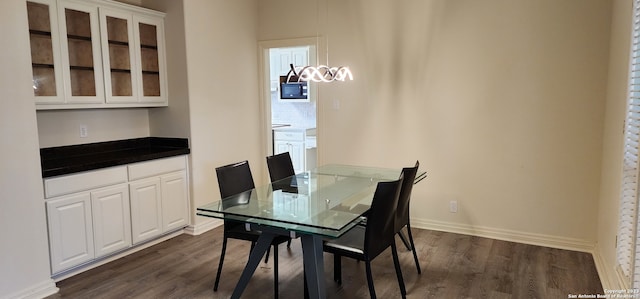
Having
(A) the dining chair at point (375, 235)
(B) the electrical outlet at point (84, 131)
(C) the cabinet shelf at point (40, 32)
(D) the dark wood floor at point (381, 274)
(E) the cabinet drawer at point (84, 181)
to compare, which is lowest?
Result: (D) the dark wood floor at point (381, 274)

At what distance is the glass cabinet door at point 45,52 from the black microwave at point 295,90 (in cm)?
366

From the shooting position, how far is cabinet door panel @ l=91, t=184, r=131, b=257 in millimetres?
3312

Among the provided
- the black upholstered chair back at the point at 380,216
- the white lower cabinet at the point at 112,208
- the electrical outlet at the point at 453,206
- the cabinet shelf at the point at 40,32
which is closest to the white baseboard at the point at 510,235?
the electrical outlet at the point at 453,206

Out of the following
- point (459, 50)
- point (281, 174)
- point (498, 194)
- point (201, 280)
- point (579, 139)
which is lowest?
point (201, 280)

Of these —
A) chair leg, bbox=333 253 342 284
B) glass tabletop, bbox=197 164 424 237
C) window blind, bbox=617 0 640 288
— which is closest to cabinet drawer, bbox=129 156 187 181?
glass tabletop, bbox=197 164 424 237

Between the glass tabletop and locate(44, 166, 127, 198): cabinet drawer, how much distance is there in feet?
4.00

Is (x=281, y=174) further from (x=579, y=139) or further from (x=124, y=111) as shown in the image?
(x=579, y=139)

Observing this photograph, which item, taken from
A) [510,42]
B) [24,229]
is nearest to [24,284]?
[24,229]

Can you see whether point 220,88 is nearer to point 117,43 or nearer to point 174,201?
point 117,43

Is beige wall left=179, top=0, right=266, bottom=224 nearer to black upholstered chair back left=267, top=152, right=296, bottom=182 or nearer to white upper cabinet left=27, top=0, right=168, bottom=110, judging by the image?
white upper cabinet left=27, top=0, right=168, bottom=110

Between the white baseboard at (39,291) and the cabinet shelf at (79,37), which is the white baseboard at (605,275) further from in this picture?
the cabinet shelf at (79,37)

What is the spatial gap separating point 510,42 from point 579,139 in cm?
101

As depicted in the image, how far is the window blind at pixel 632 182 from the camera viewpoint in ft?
7.09

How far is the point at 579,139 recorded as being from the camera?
3.54 meters
